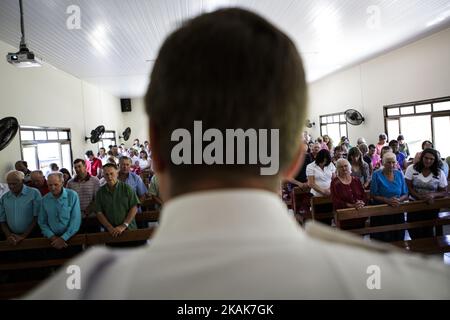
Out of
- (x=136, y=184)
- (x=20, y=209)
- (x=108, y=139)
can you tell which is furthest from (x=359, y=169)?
(x=108, y=139)

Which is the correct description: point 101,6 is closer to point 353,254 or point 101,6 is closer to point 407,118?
point 353,254

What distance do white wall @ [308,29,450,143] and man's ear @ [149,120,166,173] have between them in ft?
22.6

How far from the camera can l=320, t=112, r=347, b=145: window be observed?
43.2 ft

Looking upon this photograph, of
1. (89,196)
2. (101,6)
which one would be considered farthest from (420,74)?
(89,196)

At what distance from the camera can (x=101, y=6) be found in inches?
200

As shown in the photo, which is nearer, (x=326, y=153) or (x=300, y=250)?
(x=300, y=250)

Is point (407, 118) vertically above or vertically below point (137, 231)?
above

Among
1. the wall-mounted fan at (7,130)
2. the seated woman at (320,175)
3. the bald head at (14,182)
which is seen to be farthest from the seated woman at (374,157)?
the wall-mounted fan at (7,130)

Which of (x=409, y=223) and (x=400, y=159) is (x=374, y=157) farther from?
(x=409, y=223)

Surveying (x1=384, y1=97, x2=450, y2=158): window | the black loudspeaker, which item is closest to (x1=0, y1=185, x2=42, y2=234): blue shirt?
(x1=384, y1=97, x2=450, y2=158): window

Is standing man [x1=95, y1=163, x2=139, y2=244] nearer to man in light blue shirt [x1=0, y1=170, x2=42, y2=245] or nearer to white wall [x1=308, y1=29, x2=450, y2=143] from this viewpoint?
man in light blue shirt [x1=0, y1=170, x2=42, y2=245]

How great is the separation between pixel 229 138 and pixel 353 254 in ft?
0.68

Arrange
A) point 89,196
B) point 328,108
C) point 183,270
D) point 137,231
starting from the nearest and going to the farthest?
point 183,270 < point 137,231 < point 89,196 < point 328,108

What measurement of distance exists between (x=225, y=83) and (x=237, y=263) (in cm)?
22
